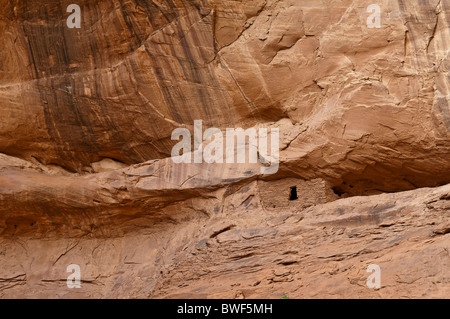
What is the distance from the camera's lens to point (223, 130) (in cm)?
1422

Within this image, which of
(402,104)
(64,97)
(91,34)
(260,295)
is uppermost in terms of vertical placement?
(91,34)

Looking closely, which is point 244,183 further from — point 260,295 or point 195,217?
point 260,295

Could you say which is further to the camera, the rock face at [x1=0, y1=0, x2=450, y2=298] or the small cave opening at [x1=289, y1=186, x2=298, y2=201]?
the small cave opening at [x1=289, y1=186, x2=298, y2=201]

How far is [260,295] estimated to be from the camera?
1041 centimetres

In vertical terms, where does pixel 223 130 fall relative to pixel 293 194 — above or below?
above

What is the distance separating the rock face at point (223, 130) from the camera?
1144 cm

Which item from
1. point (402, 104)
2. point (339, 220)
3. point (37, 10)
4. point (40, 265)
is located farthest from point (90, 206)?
point (402, 104)

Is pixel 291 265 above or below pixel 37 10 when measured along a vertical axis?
below

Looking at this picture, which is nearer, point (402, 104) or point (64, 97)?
point (402, 104)

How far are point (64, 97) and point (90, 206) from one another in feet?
8.13

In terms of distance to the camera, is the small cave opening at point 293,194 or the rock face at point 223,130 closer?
the rock face at point 223,130

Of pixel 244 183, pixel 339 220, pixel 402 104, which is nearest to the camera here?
pixel 339 220

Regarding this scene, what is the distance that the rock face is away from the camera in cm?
1144

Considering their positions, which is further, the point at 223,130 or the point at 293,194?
the point at 223,130
